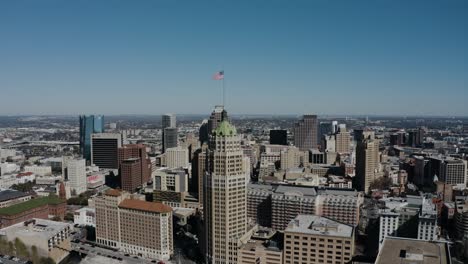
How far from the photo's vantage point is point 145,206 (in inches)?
3558

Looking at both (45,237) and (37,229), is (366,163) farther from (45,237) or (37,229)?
(37,229)

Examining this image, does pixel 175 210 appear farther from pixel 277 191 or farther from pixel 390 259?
pixel 390 259

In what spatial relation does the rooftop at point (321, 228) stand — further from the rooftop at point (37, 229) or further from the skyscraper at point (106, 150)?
the skyscraper at point (106, 150)

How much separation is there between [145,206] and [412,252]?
55.8m

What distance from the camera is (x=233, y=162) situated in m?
74.7

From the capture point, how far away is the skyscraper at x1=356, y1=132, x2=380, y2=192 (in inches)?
5822

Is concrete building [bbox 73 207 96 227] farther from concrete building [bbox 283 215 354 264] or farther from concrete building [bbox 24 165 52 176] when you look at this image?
concrete building [bbox 24 165 52 176]

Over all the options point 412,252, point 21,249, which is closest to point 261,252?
point 412,252

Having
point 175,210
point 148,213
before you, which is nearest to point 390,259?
point 148,213

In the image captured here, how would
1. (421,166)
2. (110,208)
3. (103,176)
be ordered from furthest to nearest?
(103,176) → (421,166) → (110,208)

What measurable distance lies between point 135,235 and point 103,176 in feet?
301

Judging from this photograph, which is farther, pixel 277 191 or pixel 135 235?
pixel 277 191

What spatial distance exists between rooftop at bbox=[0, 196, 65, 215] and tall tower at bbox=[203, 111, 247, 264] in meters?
65.4

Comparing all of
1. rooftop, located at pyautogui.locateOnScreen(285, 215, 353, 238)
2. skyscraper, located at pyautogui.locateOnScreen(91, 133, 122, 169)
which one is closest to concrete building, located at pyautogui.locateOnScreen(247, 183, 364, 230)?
rooftop, located at pyautogui.locateOnScreen(285, 215, 353, 238)
